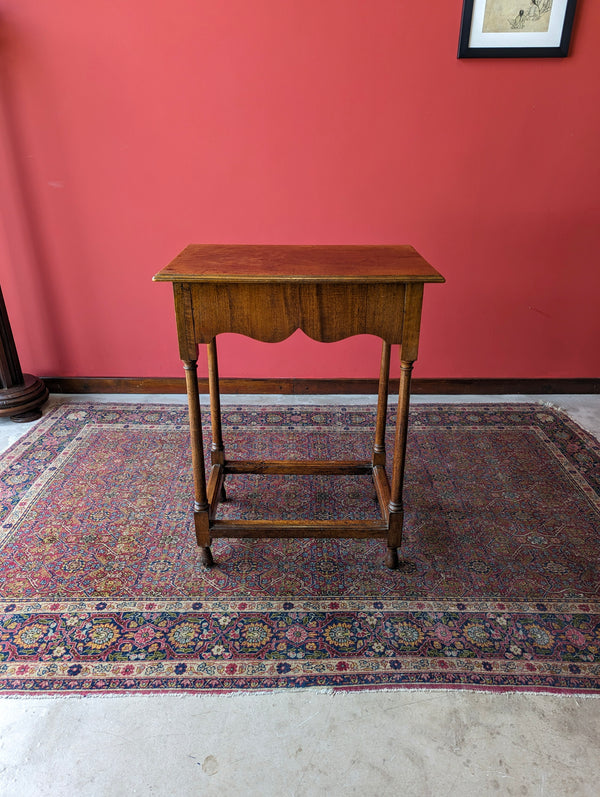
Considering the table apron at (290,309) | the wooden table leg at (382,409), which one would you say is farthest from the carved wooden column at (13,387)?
the wooden table leg at (382,409)

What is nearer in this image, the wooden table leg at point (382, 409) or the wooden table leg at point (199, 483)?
the wooden table leg at point (199, 483)

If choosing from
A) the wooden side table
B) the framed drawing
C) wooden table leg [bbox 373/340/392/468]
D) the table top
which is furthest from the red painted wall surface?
the wooden side table

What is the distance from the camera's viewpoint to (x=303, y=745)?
4.50ft

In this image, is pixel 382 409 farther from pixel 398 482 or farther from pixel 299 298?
pixel 299 298

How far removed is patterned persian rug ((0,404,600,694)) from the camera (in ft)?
5.17

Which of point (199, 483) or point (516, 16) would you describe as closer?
point (199, 483)

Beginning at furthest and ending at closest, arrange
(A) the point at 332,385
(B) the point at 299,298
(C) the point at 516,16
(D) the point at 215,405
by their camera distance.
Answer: (A) the point at 332,385, (C) the point at 516,16, (D) the point at 215,405, (B) the point at 299,298

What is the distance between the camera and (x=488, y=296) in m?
3.08

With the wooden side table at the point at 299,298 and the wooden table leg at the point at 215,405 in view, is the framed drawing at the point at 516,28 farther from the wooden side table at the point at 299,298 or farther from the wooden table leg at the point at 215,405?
the wooden table leg at the point at 215,405

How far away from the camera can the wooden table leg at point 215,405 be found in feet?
6.95

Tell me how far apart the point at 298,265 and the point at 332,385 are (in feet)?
5.30

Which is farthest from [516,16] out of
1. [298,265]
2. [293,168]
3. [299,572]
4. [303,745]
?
[303,745]

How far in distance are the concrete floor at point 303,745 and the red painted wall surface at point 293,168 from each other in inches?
79.7

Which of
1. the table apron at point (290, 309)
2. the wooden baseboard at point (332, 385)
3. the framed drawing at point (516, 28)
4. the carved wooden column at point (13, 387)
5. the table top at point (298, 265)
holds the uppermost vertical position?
the framed drawing at point (516, 28)
